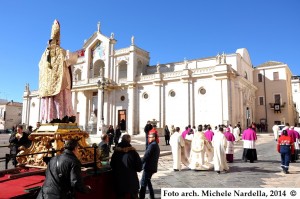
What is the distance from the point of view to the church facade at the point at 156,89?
31203mm

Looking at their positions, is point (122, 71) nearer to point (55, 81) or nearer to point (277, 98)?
point (277, 98)

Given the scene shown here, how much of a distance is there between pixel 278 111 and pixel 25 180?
135ft

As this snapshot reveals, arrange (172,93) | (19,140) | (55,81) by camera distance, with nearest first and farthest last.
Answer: (55,81) < (19,140) < (172,93)

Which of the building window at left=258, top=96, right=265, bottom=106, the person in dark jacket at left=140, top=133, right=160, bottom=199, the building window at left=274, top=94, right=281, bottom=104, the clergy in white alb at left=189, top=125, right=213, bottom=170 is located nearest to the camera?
the person in dark jacket at left=140, top=133, right=160, bottom=199

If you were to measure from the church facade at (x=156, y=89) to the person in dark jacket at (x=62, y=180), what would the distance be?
983 inches

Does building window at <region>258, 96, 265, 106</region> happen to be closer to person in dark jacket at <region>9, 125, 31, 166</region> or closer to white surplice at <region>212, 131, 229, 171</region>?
white surplice at <region>212, 131, 229, 171</region>

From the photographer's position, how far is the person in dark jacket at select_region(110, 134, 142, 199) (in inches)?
188

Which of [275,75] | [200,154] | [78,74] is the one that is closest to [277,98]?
[275,75]

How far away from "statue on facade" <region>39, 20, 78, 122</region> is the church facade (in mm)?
22532

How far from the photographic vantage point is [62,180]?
3262 mm

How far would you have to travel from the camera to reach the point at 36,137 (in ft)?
15.9

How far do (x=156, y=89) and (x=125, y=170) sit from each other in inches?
1220

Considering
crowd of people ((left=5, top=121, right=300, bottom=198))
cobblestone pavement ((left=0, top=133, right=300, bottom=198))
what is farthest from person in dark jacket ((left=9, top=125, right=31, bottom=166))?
cobblestone pavement ((left=0, top=133, right=300, bottom=198))

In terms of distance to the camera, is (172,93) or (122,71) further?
(122,71)
